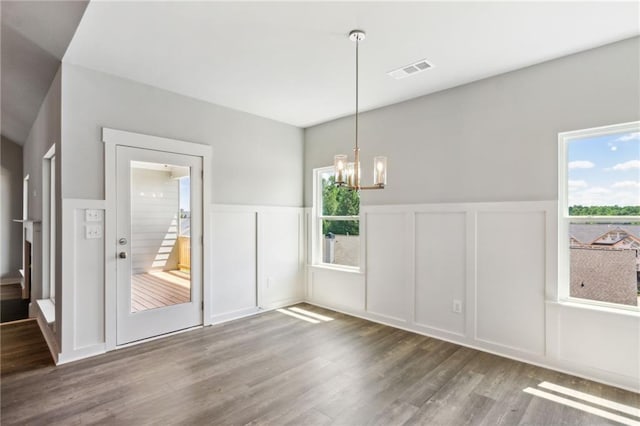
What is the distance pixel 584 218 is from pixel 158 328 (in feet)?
14.1

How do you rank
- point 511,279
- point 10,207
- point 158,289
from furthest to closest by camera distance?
point 10,207 → point 158,289 → point 511,279

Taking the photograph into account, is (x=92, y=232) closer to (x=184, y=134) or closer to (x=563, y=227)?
(x=184, y=134)

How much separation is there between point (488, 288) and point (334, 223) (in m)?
2.28

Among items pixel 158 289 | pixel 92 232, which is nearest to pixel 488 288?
pixel 158 289

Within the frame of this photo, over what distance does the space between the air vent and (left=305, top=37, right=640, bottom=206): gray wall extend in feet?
0.55

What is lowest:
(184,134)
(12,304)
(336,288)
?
(12,304)

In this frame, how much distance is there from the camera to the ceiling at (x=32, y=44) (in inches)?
93.7

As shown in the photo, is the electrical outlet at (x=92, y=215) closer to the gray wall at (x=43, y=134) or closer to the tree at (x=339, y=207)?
the gray wall at (x=43, y=134)

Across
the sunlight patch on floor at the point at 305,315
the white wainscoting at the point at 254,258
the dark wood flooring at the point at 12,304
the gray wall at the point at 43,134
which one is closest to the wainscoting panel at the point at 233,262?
the white wainscoting at the point at 254,258

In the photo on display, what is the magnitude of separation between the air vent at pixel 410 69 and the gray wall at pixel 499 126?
167mm

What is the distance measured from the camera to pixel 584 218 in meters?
2.94

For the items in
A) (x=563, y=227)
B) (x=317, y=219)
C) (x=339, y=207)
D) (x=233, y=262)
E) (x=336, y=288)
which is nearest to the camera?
(x=563, y=227)

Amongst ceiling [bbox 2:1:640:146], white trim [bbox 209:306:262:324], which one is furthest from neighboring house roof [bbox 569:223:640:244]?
white trim [bbox 209:306:262:324]

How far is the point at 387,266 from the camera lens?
4.25 metres
